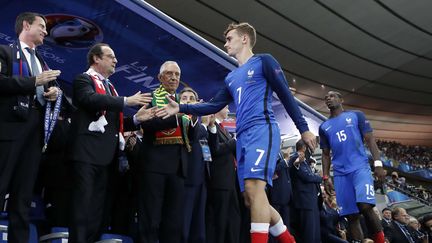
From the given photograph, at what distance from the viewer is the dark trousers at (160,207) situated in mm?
3566

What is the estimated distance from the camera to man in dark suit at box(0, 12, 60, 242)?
295 cm

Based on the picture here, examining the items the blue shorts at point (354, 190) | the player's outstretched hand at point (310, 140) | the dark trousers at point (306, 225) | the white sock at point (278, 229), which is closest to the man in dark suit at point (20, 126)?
the white sock at point (278, 229)

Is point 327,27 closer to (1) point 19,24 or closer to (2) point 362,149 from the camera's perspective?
(2) point 362,149

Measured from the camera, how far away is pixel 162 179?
145 inches

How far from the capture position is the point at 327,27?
16.7 metres

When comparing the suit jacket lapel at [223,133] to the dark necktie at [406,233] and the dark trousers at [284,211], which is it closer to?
the dark trousers at [284,211]

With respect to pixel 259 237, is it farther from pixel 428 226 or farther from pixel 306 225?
A: pixel 428 226

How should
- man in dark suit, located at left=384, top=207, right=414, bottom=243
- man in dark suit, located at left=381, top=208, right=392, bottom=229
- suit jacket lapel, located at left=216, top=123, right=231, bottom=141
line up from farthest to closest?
man in dark suit, located at left=381, top=208, right=392, bottom=229 → man in dark suit, located at left=384, top=207, right=414, bottom=243 → suit jacket lapel, located at left=216, top=123, right=231, bottom=141

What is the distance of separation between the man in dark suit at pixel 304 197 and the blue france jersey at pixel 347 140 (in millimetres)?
732

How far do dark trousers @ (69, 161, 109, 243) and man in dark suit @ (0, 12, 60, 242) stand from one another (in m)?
0.32

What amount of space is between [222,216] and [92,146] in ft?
5.90

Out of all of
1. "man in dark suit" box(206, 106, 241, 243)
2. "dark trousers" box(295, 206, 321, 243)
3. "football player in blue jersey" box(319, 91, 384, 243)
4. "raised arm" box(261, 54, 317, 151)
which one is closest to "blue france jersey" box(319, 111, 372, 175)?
"football player in blue jersey" box(319, 91, 384, 243)

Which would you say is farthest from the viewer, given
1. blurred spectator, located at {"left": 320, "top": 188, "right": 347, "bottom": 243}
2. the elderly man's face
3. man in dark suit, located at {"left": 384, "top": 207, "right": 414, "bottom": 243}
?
A: man in dark suit, located at {"left": 384, "top": 207, "right": 414, "bottom": 243}

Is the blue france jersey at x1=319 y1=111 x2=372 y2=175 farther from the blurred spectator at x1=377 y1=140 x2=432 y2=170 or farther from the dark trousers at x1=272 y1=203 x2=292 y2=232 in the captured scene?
the blurred spectator at x1=377 y1=140 x2=432 y2=170
